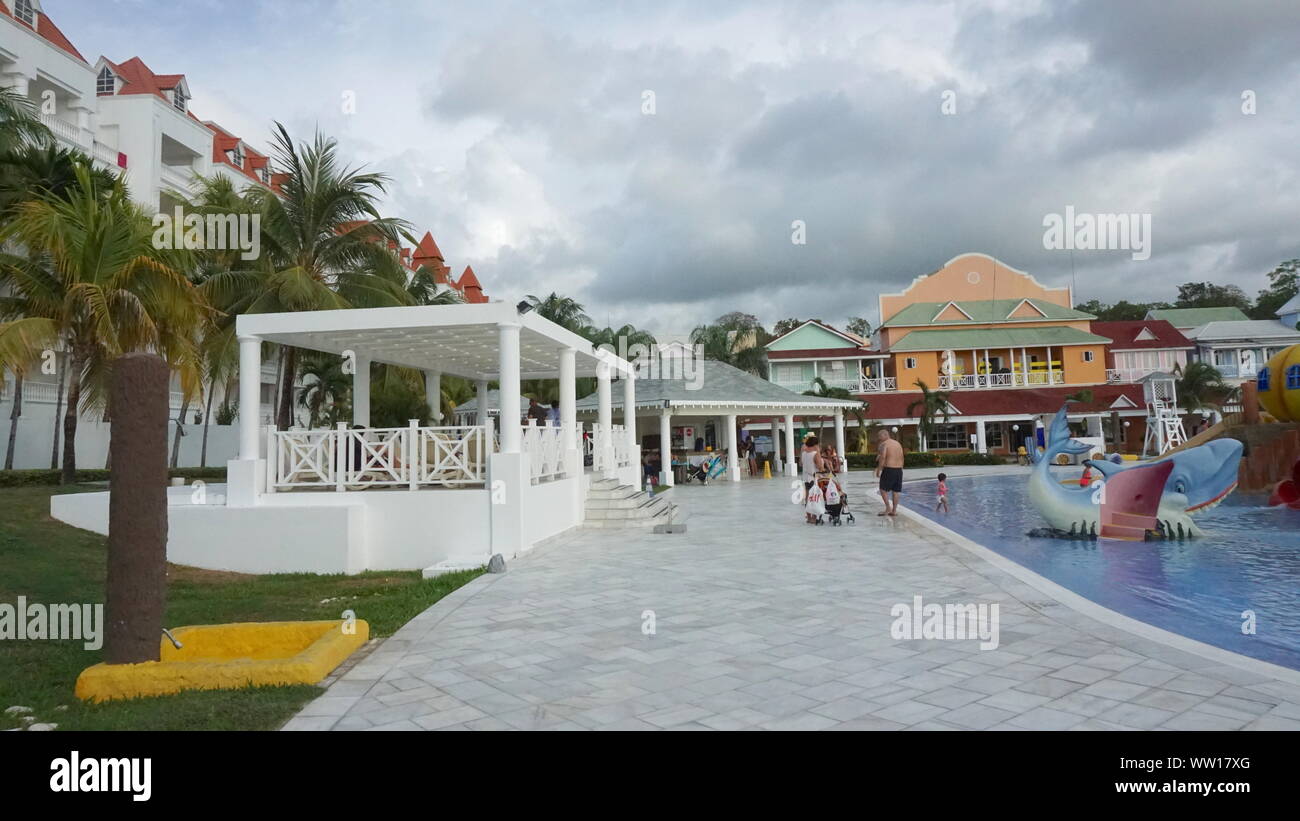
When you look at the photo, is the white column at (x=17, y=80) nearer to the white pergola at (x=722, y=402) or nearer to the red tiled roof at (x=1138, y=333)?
the white pergola at (x=722, y=402)

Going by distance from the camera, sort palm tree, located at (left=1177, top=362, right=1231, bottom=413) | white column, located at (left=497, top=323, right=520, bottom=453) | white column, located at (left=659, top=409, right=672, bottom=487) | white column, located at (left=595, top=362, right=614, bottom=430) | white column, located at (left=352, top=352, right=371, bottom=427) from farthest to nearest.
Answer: palm tree, located at (left=1177, top=362, right=1231, bottom=413) → white column, located at (left=659, top=409, right=672, bottom=487) → white column, located at (left=595, top=362, right=614, bottom=430) → white column, located at (left=352, top=352, right=371, bottom=427) → white column, located at (left=497, top=323, right=520, bottom=453)

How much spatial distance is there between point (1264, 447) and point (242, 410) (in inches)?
937

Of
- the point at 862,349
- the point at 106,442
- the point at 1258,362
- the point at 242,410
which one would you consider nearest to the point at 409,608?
the point at 242,410

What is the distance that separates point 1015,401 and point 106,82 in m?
39.1

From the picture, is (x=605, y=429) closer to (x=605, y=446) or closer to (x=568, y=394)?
(x=605, y=446)

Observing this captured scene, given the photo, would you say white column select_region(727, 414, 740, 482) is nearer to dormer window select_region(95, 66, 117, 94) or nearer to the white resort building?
the white resort building

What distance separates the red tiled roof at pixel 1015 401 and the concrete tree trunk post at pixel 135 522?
35065 mm

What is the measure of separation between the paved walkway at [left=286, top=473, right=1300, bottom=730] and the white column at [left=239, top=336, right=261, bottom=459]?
210 inches

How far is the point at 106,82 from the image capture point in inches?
1021

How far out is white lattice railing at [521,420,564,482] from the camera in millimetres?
11852

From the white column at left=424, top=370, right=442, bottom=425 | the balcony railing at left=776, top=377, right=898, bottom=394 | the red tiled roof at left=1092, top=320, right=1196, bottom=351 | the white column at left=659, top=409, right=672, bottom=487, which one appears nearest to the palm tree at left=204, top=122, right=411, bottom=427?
the white column at left=424, top=370, right=442, bottom=425

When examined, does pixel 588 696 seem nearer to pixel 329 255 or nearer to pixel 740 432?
pixel 329 255

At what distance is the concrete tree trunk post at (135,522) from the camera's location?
4.96 m

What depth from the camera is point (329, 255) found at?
17.3 m
